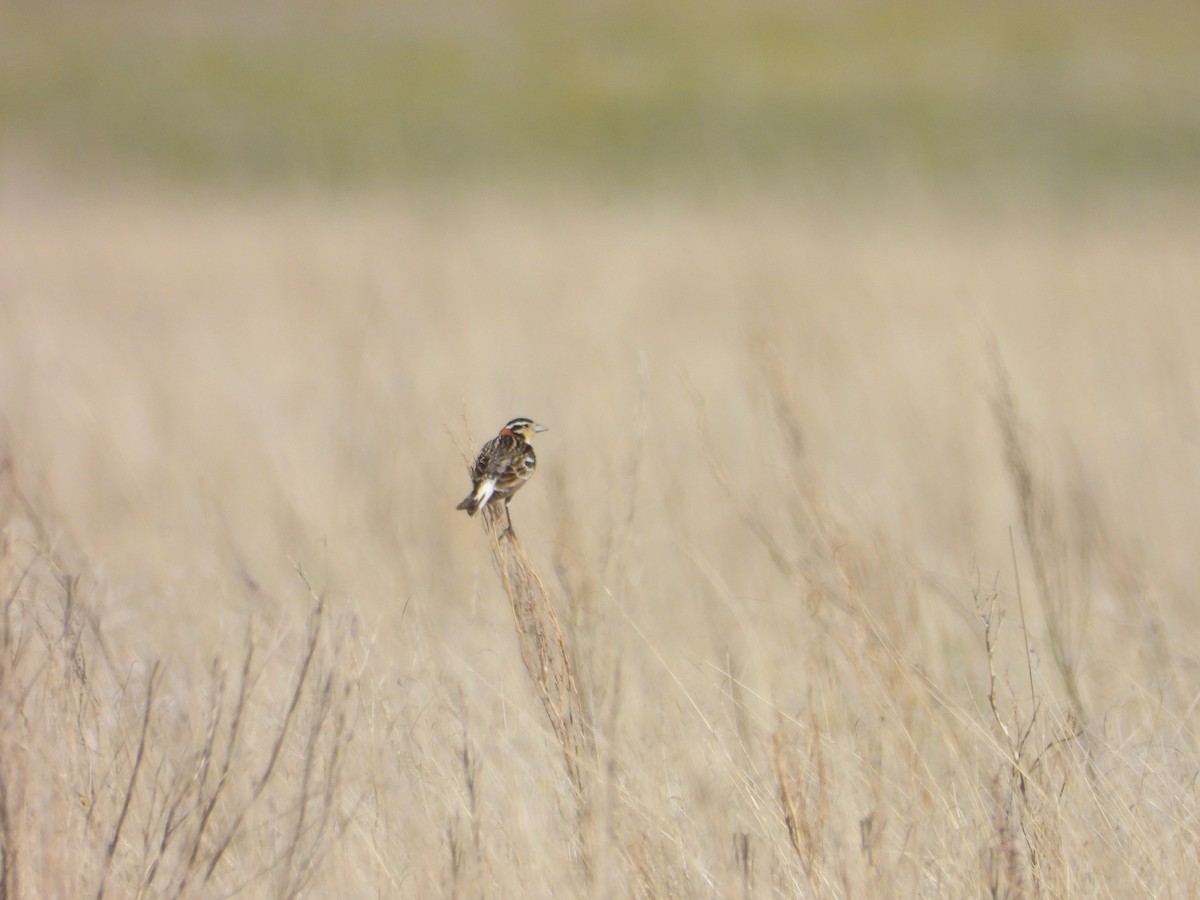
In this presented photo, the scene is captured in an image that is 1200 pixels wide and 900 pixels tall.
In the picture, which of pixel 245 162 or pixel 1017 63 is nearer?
pixel 245 162

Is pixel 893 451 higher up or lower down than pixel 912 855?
higher up

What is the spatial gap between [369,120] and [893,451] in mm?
23876

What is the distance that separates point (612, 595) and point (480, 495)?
0.46m

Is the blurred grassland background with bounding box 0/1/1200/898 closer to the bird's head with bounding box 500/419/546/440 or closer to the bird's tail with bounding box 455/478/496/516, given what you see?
the bird's tail with bounding box 455/478/496/516

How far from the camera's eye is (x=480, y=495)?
2.47 metres

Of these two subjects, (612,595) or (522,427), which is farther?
(522,427)

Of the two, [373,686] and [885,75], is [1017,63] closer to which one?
[885,75]

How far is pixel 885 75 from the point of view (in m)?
31.4

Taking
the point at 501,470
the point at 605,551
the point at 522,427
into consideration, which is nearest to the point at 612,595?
the point at 605,551

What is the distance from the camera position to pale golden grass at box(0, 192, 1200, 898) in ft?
6.08

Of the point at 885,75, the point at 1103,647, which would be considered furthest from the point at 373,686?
the point at 885,75

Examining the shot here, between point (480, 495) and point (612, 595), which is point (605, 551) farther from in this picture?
point (612, 595)

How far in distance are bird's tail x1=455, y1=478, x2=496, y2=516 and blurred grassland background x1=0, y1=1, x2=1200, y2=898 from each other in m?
0.13

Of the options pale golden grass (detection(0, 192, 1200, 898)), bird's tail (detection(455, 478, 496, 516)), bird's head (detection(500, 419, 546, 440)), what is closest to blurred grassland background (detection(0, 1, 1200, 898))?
pale golden grass (detection(0, 192, 1200, 898))
